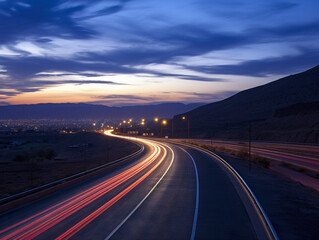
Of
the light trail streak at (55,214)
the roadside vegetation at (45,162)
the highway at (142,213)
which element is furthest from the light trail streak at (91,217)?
the roadside vegetation at (45,162)

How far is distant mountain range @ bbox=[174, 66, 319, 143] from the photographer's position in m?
84.4

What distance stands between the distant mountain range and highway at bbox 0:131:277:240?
55605 mm

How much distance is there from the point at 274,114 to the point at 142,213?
117 meters

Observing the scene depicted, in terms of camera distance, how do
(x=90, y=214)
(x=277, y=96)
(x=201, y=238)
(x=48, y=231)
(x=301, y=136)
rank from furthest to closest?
(x=277, y=96) → (x=301, y=136) → (x=90, y=214) → (x=48, y=231) → (x=201, y=238)

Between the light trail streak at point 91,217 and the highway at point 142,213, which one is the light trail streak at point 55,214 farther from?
the light trail streak at point 91,217

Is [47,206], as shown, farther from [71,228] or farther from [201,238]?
[201,238]

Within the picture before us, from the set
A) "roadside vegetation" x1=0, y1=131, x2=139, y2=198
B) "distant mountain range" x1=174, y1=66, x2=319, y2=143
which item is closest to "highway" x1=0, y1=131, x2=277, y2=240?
"roadside vegetation" x1=0, y1=131, x2=139, y2=198

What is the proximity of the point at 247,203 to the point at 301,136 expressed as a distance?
62407 mm

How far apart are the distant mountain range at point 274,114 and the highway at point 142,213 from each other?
2189 inches

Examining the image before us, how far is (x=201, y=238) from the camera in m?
10.6

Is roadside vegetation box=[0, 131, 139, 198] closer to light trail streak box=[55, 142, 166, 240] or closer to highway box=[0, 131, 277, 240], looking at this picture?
highway box=[0, 131, 277, 240]

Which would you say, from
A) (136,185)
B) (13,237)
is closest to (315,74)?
(136,185)

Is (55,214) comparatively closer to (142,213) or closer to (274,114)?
(142,213)

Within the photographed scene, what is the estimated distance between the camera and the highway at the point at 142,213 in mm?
11094
